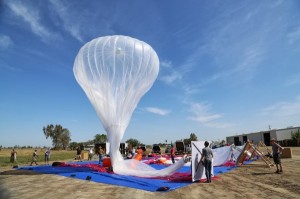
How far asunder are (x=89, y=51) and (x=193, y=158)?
6.57m

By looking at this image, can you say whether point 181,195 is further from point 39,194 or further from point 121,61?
point 121,61

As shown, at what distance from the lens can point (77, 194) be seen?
8.52 m

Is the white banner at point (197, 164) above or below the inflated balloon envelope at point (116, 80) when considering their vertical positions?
below

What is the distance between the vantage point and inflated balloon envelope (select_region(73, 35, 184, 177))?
12.4 meters

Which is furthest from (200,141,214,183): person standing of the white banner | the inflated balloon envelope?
the inflated balloon envelope

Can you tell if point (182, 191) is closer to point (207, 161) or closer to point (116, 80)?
point (207, 161)

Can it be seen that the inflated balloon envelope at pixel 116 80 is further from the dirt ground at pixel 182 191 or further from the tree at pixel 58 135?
the tree at pixel 58 135

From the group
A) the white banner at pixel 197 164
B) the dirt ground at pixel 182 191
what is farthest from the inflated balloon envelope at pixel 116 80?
the dirt ground at pixel 182 191

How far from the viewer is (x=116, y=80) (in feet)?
40.6

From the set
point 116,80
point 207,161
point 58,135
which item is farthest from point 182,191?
point 58,135

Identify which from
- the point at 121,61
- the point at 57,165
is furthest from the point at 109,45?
the point at 57,165

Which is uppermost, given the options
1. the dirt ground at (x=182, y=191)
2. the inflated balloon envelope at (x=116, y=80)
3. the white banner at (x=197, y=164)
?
the inflated balloon envelope at (x=116, y=80)

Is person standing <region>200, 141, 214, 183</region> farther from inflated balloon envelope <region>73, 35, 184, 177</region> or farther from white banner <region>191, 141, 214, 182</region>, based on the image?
inflated balloon envelope <region>73, 35, 184, 177</region>

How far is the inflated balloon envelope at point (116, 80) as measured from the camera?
40.7 ft
